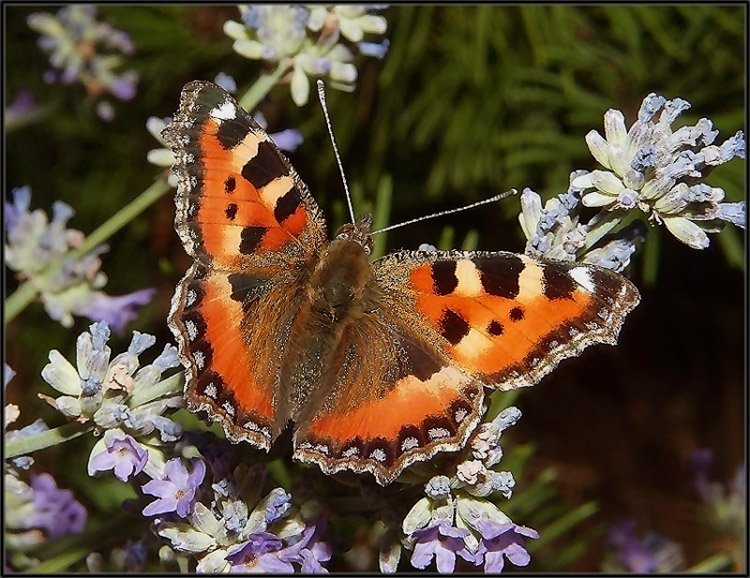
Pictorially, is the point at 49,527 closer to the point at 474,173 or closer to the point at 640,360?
the point at 474,173

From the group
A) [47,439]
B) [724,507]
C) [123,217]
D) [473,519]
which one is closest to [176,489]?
[47,439]

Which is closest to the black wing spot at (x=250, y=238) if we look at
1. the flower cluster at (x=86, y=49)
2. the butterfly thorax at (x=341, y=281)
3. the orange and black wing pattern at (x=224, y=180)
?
the orange and black wing pattern at (x=224, y=180)

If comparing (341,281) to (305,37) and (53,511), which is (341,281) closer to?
(305,37)

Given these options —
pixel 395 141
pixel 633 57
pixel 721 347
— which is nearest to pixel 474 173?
pixel 395 141

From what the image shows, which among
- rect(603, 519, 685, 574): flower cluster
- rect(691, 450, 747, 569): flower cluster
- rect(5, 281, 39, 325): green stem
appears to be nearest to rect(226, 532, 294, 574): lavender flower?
rect(5, 281, 39, 325): green stem

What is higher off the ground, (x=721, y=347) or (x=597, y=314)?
(x=597, y=314)
